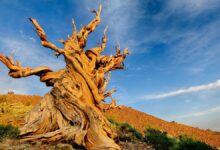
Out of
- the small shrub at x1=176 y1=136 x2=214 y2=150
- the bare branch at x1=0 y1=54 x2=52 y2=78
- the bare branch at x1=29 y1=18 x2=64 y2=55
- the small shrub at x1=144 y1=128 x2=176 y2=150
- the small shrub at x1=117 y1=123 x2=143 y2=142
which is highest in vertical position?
the bare branch at x1=29 y1=18 x2=64 y2=55

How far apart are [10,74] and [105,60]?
183 inches

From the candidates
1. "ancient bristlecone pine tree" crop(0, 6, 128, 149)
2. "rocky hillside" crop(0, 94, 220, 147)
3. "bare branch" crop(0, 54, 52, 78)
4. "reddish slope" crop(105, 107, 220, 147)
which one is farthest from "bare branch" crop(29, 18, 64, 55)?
"reddish slope" crop(105, 107, 220, 147)

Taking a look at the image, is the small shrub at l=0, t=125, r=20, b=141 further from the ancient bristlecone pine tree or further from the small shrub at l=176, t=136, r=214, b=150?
the small shrub at l=176, t=136, r=214, b=150

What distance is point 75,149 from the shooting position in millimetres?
11523

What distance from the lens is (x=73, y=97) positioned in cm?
1262

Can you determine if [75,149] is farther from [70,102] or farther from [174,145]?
[174,145]

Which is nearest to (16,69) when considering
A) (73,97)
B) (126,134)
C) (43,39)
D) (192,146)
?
(43,39)

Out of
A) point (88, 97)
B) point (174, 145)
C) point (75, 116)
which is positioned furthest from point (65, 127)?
point (174, 145)

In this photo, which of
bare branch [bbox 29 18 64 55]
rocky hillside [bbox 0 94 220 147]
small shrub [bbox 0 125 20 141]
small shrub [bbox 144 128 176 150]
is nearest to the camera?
bare branch [bbox 29 18 64 55]

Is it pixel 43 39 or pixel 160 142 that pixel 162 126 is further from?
pixel 43 39

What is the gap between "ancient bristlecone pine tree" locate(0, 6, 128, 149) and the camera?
39.1 ft

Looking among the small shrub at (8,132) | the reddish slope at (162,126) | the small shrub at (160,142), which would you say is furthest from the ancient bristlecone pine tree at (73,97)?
the reddish slope at (162,126)

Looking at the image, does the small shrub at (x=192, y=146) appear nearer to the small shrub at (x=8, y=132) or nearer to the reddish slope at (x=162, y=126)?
the reddish slope at (x=162, y=126)

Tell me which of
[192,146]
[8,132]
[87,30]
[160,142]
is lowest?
[192,146]
